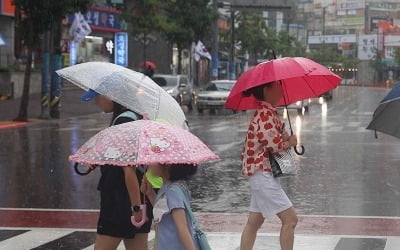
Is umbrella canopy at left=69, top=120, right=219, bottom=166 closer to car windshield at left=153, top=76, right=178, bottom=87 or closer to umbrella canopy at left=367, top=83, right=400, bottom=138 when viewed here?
umbrella canopy at left=367, top=83, right=400, bottom=138

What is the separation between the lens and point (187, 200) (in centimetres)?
429

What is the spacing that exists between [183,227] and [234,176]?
881 cm

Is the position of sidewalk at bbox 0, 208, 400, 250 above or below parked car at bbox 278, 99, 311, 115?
above

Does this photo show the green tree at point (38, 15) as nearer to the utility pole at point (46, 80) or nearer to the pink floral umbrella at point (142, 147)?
the utility pole at point (46, 80)

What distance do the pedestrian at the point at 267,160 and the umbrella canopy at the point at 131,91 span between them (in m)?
1.08

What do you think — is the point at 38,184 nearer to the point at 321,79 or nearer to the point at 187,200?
the point at 321,79

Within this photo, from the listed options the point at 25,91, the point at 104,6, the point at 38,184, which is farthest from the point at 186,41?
the point at 38,184

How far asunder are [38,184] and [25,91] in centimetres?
1489

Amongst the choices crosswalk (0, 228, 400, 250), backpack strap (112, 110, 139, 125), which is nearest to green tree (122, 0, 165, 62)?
crosswalk (0, 228, 400, 250)

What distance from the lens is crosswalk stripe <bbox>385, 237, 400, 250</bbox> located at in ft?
24.6

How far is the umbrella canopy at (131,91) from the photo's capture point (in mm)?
4957

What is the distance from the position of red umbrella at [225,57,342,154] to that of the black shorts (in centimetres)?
174

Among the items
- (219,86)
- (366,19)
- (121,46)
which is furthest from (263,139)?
(366,19)

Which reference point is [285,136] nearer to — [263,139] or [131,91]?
[263,139]
